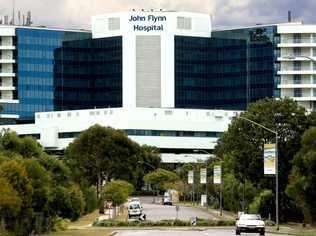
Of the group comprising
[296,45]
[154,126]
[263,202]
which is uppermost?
[296,45]

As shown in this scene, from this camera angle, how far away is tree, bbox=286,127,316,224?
63.8 meters

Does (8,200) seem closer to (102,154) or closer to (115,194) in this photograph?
(115,194)

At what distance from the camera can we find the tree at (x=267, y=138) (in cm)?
8544

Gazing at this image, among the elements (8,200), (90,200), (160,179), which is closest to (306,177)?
(8,200)

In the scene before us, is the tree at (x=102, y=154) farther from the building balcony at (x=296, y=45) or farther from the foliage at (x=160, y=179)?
the building balcony at (x=296, y=45)

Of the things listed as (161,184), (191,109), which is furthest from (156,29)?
(161,184)

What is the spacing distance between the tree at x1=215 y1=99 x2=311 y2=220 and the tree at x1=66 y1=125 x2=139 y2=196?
47.7m

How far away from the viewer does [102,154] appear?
134500 millimetres

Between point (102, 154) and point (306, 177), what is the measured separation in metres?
71.7

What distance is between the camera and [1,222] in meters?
52.7

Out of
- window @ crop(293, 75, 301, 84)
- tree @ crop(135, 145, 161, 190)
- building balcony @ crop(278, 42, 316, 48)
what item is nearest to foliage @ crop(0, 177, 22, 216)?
tree @ crop(135, 145, 161, 190)

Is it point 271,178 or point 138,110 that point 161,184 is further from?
point 271,178

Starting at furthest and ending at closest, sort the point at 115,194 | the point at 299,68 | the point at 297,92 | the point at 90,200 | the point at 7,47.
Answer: the point at 7,47
the point at 299,68
the point at 297,92
the point at 90,200
the point at 115,194

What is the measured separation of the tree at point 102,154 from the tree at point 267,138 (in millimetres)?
47687
